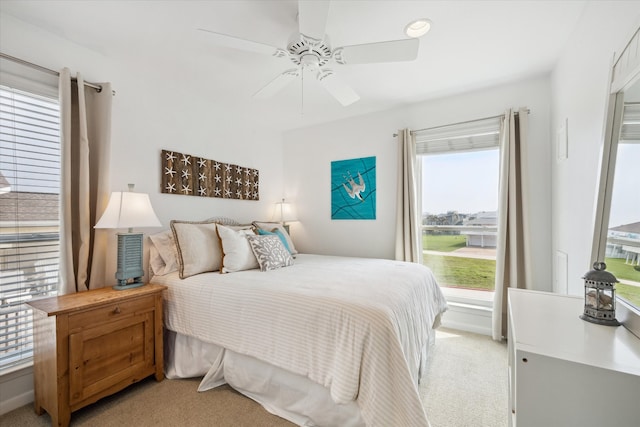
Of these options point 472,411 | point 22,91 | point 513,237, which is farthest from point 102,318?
point 513,237

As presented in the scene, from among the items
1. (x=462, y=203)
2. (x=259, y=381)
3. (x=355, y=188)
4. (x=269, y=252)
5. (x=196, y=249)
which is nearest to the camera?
(x=259, y=381)

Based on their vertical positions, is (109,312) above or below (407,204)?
below

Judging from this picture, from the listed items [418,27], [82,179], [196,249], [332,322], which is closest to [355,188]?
[418,27]

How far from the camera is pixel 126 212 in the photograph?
1.94 metres

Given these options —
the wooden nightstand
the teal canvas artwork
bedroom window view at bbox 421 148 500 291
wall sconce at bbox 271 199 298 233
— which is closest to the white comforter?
the wooden nightstand

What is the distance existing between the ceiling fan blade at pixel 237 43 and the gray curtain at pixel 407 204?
1944 mm

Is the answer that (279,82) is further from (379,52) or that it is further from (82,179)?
(82,179)

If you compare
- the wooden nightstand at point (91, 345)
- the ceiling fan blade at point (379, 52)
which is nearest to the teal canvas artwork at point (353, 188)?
the ceiling fan blade at point (379, 52)

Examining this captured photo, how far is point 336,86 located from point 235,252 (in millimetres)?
1604

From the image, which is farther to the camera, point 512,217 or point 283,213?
point 283,213

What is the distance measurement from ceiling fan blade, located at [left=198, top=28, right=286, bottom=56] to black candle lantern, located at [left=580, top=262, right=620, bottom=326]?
1.95m

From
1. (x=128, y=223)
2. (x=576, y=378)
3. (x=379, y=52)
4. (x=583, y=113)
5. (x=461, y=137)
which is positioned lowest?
(x=576, y=378)

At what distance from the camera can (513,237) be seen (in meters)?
2.62

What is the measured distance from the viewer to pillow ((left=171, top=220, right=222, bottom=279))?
7.27ft
